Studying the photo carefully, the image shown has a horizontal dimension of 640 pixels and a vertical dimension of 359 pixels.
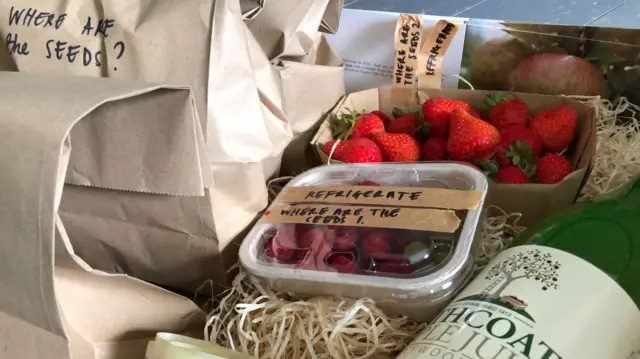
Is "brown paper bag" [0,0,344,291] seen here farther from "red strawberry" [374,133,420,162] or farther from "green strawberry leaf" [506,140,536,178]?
"green strawberry leaf" [506,140,536,178]

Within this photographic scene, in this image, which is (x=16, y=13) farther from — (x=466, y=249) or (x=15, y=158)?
(x=466, y=249)

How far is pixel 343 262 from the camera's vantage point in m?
0.70

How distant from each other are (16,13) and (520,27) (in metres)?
0.75

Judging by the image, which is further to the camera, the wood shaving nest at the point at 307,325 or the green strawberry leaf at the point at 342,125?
the green strawberry leaf at the point at 342,125

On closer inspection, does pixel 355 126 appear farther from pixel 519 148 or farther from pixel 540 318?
pixel 540 318

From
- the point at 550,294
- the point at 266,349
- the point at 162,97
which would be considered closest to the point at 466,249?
the point at 550,294

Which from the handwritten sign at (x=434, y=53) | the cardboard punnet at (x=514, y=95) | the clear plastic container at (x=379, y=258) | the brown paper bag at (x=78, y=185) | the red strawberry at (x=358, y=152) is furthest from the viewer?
the handwritten sign at (x=434, y=53)

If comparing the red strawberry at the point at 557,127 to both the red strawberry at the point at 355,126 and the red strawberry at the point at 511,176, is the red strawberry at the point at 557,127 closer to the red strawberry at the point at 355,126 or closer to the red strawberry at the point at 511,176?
the red strawberry at the point at 511,176

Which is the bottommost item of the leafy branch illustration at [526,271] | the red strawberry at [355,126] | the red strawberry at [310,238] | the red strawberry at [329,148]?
the red strawberry at [310,238]

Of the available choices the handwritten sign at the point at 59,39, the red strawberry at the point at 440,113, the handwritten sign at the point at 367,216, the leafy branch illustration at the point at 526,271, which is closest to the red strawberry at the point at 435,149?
the red strawberry at the point at 440,113

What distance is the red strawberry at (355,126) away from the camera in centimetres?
98

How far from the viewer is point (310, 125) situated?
3.26 ft

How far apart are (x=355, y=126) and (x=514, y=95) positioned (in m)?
0.27

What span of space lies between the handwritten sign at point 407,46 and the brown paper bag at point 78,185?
21.5 inches
